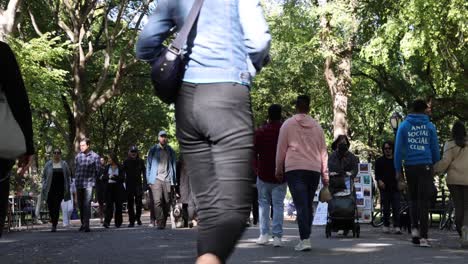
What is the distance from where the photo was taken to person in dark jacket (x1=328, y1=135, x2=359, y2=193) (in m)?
14.1

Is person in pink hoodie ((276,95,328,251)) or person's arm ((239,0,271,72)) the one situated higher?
person's arm ((239,0,271,72))

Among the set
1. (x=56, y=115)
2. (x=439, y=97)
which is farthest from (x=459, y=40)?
(x=56, y=115)

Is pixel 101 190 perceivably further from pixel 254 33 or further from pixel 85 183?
pixel 254 33

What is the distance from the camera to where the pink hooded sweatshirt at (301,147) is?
1009 cm

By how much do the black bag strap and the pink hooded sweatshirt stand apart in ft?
20.0

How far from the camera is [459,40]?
64.6 feet

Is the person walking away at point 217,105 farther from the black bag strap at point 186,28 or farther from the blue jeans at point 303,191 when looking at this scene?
the blue jeans at point 303,191

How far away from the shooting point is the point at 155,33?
4117 mm

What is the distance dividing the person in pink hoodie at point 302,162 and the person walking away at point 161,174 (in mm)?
6978

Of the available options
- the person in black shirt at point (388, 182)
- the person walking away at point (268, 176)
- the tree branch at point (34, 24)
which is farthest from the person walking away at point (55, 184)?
the tree branch at point (34, 24)

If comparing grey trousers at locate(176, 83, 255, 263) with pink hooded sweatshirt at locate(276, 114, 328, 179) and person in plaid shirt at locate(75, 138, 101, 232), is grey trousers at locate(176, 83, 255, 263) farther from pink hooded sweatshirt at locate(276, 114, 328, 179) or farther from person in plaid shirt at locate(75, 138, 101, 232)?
person in plaid shirt at locate(75, 138, 101, 232)

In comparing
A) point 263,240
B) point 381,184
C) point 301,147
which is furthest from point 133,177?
point 301,147

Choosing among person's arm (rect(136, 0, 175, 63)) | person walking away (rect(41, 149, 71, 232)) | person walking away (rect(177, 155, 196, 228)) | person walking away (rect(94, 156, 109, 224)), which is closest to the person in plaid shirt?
person walking away (rect(41, 149, 71, 232))

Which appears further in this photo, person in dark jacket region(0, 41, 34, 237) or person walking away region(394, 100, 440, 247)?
person walking away region(394, 100, 440, 247)
